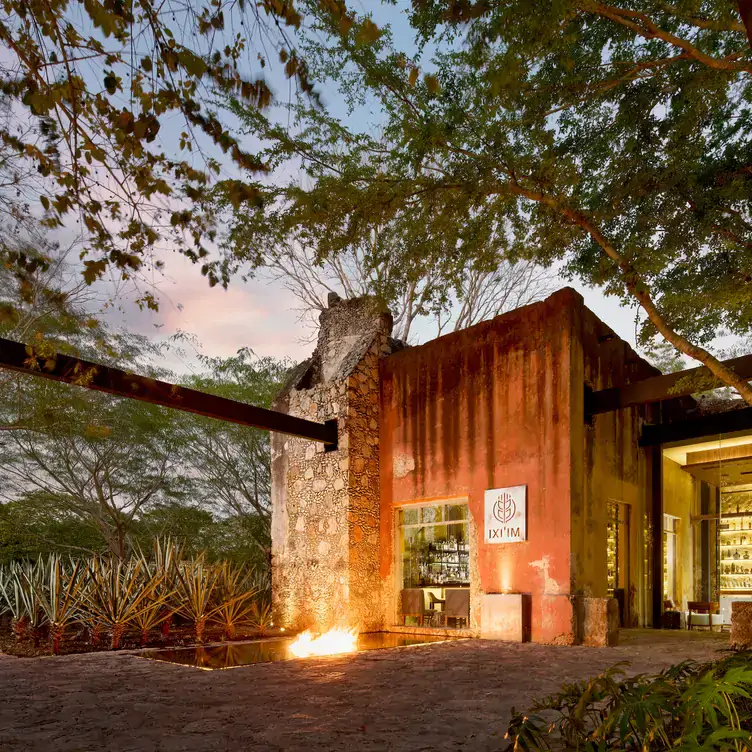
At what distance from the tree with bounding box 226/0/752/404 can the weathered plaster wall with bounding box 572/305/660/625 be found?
1400 mm

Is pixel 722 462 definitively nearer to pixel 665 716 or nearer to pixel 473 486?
pixel 473 486

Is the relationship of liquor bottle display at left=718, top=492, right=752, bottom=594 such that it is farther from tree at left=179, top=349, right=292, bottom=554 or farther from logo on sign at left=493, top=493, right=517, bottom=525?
tree at left=179, top=349, right=292, bottom=554

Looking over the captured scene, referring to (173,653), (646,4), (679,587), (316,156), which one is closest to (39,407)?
(173,653)

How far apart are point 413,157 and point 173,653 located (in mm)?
5637

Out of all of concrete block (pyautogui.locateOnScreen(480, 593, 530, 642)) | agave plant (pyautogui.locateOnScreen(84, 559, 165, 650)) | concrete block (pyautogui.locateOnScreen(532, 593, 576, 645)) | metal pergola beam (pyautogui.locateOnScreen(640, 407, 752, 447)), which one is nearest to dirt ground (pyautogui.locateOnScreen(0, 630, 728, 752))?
concrete block (pyautogui.locateOnScreen(532, 593, 576, 645))

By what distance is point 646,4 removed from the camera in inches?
248

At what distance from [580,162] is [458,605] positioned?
242 inches

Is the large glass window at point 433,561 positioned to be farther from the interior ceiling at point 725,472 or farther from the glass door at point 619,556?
the interior ceiling at point 725,472

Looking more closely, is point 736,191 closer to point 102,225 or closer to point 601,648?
point 601,648

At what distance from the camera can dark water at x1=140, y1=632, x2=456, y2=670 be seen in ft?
22.7

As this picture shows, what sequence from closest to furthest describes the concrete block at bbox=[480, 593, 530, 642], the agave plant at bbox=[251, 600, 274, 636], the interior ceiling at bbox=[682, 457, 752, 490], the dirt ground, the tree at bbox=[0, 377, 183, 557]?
the dirt ground, the concrete block at bbox=[480, 593, 530, 642], the agave plant at bbox=[251, 600, 274, 636], the interior ceiling at bbox=[682, 457, 752, 490], the tree at bbox=[0, 377, 183, 557]

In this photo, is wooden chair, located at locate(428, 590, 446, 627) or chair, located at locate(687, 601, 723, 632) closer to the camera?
wooden chair, located at locate(428, 590, 446, 627)

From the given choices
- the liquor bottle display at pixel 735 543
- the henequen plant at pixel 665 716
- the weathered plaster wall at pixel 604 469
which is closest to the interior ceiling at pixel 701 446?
the weathered plaster wall at pixel 604 469

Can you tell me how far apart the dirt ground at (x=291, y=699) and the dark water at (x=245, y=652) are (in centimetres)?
41
